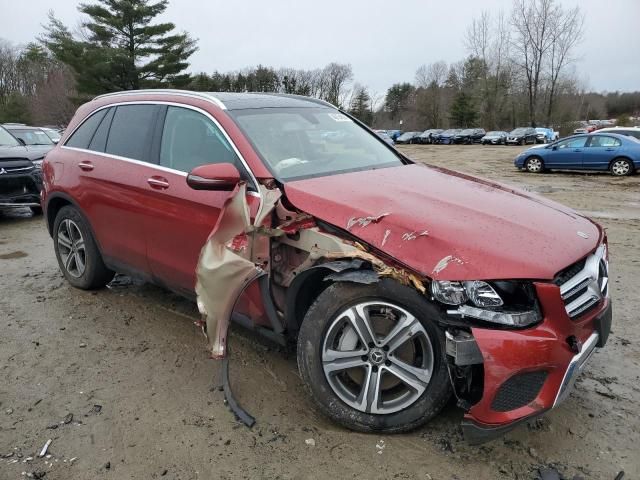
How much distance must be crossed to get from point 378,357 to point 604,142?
647 inches

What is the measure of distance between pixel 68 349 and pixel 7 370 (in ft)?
1.31

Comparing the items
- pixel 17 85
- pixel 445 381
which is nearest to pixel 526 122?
pixel 17 85

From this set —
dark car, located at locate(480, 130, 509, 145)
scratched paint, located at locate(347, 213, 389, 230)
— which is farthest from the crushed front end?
dark car, located at locate(480, 130, 509, 145)

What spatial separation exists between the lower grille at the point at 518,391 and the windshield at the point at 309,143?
165 cm

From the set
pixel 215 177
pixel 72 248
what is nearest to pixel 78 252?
pixel 72 248

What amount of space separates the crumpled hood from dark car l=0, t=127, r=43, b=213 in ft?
23.5

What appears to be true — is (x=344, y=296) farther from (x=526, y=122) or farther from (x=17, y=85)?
(x=17, y=85)

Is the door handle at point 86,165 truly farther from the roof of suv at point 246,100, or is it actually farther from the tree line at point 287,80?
the tree line at point 287,80

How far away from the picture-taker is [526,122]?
196ft

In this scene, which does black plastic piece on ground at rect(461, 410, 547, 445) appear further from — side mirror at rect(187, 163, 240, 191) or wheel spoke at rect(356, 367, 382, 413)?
side mirror at rect(187, 163, 240, 191)

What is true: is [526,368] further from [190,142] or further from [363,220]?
[190,142]

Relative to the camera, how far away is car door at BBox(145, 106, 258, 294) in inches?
128

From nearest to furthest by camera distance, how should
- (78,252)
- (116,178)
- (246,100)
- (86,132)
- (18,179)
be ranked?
(246,100)
(116,178)
(86,132)
(78,252)
(18,179)

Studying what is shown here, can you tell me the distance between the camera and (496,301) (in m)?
2.31
